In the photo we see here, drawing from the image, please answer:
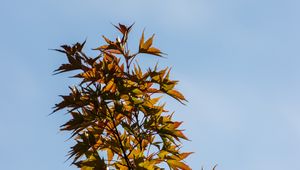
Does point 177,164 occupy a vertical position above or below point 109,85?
below

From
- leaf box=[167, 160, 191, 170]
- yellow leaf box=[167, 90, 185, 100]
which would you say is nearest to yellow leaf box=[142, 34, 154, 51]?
yellow leaf box=[167, 90, 185, 100]

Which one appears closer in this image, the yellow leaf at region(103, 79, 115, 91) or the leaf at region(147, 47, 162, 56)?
the yellow leaf at region(103, 79, 115, 91)

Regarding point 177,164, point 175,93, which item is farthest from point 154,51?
point 177,164

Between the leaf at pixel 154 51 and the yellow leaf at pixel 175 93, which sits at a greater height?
the leaf at pixel 154 51

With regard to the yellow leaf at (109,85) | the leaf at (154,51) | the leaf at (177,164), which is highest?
the leaf at (154,51)

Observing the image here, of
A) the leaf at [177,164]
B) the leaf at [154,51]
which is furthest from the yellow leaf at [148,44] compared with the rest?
the leaf at [177,164]

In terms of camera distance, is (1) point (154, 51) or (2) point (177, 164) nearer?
(2) point (177, 164)

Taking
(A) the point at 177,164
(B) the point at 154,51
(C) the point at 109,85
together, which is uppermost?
(B) the point at 154,51

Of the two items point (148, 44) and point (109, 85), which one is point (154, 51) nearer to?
point (148, 44)

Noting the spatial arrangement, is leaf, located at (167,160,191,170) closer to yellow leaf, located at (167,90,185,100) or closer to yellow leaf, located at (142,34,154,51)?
yellow leaf, located at (167,90,185,100)

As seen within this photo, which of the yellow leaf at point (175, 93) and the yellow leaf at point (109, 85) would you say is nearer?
the yellow leaf at point (109, 85)

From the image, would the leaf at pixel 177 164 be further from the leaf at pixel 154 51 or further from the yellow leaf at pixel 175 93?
the leaf at pixel 154 51

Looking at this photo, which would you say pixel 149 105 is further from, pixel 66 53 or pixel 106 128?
pixel 66 53

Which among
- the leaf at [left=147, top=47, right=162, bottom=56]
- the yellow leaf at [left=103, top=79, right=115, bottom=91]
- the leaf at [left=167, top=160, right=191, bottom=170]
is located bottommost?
the leaf at [left=167, top=160, right=191, bottom=170]
